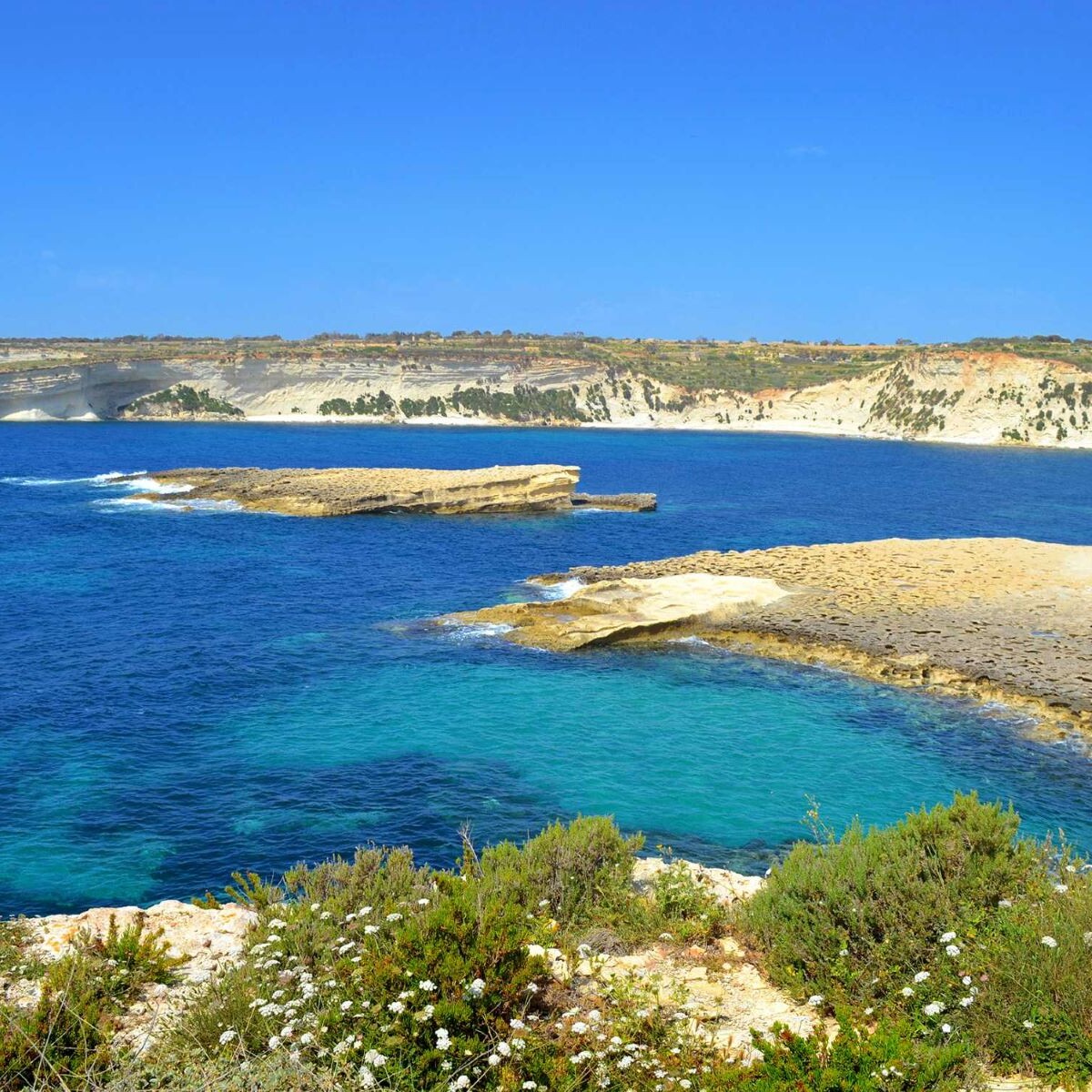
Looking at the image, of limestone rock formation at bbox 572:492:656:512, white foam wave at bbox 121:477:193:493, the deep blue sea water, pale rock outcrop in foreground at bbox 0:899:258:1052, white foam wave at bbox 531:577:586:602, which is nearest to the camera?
pale rock outcrop in foreground at bbox 0:899:258:1052

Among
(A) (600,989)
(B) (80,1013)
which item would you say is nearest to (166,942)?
(B) (80,1013)

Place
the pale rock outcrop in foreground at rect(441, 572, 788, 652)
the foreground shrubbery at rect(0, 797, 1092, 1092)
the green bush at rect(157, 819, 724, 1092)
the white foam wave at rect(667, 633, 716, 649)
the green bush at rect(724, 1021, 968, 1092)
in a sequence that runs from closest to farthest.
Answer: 1. the green bush at rect(724, 1021, 968, 1092)
2. the foreground shrubbery at rect(0, 797, 1092, 1092)
3. the green bush at rect(157, 819, 724, 1092)
4. the white foam wave at rect(667, 633, 716, 649)
5. the pale rock outcrop in foreground at rect(441, 572, 788, 652)

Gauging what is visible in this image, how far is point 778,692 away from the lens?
22.9 m

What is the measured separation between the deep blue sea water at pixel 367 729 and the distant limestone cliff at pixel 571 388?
77220 millimetres

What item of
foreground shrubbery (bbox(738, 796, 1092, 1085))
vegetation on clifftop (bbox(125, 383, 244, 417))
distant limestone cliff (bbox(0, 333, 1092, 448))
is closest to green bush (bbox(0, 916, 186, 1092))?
foreground shrubbery (bbox(738, 796, 1092, 1085))

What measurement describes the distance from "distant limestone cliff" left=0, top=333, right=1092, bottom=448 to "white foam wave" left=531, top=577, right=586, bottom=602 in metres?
88.8

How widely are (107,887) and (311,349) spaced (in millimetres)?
125065

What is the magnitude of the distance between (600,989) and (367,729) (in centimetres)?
1305

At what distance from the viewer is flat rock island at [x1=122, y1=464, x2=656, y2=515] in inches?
2020

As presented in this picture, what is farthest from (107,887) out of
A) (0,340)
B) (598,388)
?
(0,340)

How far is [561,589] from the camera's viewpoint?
33188 millimetres

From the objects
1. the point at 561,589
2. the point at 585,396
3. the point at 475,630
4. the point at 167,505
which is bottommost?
the point at 475,630

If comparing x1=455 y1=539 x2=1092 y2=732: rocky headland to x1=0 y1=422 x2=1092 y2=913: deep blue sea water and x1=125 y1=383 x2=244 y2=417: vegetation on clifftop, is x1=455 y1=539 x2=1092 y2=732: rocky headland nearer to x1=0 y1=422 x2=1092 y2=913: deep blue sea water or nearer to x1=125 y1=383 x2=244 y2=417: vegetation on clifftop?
x1=0 y1=422 x2=1092 y2=913: deep blue sea water

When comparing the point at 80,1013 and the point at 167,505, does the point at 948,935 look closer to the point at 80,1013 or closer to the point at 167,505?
the point at 80,1013
